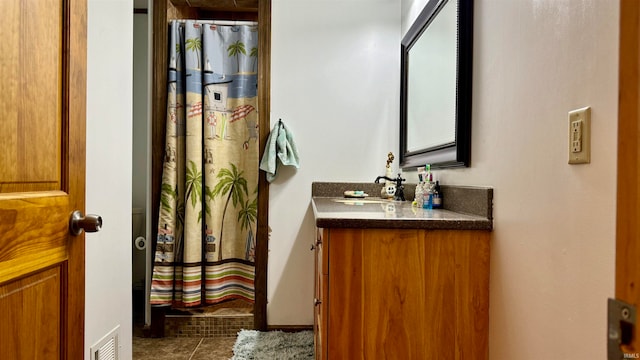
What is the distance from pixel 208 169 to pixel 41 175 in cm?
170

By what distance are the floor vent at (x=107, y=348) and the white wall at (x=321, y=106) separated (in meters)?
1.24

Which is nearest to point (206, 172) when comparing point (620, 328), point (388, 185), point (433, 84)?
point (388, 185)

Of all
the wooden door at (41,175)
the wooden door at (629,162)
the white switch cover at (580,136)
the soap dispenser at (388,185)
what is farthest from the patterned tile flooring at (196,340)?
the wooden door at (629,162)

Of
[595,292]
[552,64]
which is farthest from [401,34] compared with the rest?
[595,292]

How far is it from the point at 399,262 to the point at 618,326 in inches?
29.3

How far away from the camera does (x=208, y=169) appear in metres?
2.50

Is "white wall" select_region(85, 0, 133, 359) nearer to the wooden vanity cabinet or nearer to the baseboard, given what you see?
the wooden vanity cabinet

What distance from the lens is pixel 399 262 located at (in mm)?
1149

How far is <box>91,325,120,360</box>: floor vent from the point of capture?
123 cm

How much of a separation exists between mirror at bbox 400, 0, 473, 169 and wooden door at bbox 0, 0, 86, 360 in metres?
1.22

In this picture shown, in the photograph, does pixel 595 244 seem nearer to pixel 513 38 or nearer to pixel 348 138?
pixel 513 38

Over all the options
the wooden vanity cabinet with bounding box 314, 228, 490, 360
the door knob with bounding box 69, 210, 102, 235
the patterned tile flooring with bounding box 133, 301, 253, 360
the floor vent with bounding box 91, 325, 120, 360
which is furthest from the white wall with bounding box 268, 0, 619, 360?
the patterned tile flooring with bounding box 133, 301, 253, 360

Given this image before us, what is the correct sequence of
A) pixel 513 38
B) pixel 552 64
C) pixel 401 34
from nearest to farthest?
pixel 552 64 → pixel 513 38 → pixel 401 34

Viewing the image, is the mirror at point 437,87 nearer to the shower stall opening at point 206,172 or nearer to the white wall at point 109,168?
the shower stall opening at point 206,172
